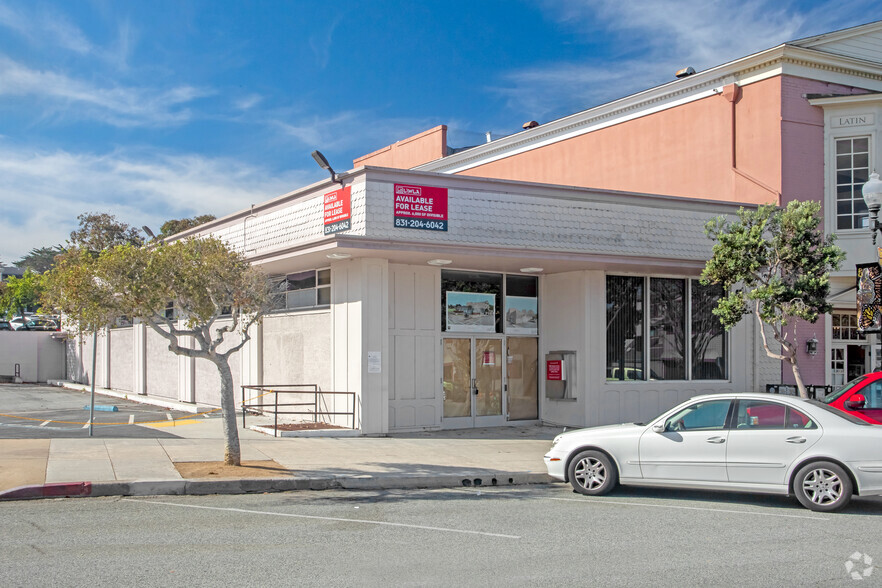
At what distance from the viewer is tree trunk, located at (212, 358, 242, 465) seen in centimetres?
1125

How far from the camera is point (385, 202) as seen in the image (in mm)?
14516

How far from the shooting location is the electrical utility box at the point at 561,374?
684 inches

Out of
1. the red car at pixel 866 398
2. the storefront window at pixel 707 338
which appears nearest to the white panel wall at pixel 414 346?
the storefront window at pixel 707 338

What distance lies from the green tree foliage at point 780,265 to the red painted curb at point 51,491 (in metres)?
10.7

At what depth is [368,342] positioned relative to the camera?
49.3 ft

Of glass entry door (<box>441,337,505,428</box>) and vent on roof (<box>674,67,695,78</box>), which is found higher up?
vent on roof (<box>674,67,695,78</box>)

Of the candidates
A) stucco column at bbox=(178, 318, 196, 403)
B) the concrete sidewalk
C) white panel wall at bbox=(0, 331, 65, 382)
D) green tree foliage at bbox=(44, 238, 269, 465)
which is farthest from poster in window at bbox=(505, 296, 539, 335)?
white panel wall at bbox=(0, 331, 65, 382)

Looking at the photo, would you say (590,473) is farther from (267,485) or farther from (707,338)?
(707,338)

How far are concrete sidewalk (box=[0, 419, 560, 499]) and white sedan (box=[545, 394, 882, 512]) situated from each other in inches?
69.2

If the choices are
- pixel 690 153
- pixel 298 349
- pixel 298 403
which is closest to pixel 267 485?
pixel 298 403

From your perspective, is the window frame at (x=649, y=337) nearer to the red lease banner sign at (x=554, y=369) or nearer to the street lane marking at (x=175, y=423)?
the red lease banner sign at (x=554, y=369)

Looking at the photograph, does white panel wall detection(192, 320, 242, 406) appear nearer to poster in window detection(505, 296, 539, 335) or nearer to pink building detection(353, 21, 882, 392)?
poster in window detection(505, 296, 539, 335)

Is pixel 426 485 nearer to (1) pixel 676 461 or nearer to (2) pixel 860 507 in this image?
(1) pixel 676 461

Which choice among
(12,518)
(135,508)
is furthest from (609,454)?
(12,518)
